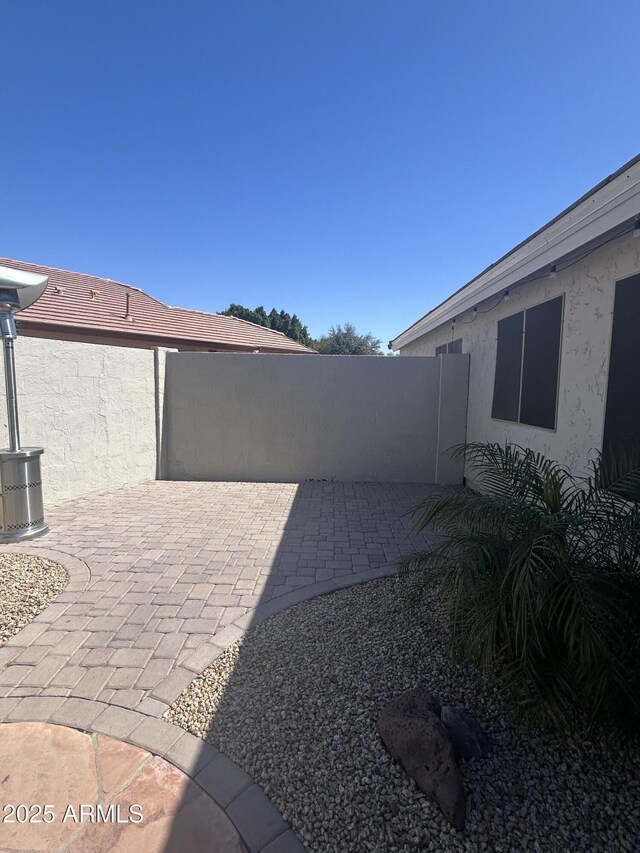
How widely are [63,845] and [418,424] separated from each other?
6750 mm

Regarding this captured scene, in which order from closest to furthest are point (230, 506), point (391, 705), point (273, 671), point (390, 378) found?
point (391, 705), point (273, 671), point (230, 506), point (390, 378)

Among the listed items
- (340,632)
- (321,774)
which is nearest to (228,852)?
(321,774)

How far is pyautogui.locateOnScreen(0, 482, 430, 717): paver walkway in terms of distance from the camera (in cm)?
258

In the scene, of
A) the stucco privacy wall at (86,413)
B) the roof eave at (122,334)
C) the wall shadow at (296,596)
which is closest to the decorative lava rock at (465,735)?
the wall shadow at (296,596)

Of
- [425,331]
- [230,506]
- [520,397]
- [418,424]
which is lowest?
[230,506]

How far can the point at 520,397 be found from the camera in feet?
17.5

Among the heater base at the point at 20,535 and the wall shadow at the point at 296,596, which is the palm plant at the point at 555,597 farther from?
the heater base at the point at 20,535

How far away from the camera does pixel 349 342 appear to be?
39.8m

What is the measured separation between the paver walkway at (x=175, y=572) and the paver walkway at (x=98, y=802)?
32 centimetres

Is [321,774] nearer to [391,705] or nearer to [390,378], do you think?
[391,705]

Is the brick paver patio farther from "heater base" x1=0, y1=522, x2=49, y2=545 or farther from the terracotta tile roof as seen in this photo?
the terracotta tile roof

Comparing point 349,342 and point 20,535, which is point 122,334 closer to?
point 20,535

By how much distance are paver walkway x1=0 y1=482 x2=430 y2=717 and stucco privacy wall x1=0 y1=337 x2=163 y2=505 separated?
43cm

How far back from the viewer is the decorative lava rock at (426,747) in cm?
166
